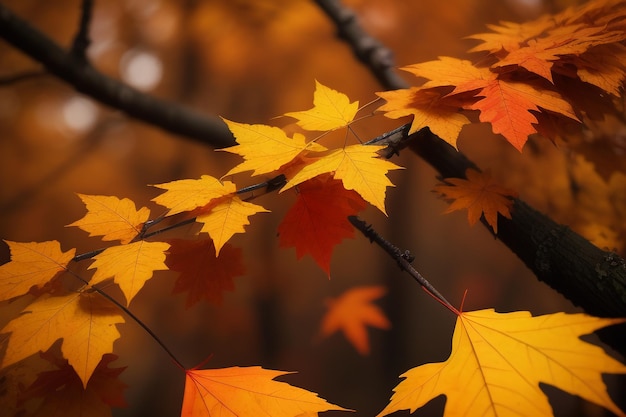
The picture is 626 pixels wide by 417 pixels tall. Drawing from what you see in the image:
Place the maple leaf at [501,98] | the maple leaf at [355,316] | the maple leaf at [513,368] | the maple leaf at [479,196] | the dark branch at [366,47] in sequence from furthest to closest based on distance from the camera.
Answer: the maple leaf at [355,316]
the dark branch at [366,47]
the maple leaf at [479,196]
the maple leaf at [501,98]
the maple leaf at [513,368]

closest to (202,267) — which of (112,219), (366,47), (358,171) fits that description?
(112,219)

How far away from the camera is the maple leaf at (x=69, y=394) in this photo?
0.41 m

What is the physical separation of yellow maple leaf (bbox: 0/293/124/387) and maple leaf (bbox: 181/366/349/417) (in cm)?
10

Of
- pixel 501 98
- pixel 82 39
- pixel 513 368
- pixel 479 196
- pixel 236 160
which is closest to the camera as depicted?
pixel 513 368

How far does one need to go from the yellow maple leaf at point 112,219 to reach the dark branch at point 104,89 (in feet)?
1.37

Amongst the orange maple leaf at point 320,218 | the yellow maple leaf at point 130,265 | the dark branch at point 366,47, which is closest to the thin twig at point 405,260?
the orange maple leaf at point 320,218

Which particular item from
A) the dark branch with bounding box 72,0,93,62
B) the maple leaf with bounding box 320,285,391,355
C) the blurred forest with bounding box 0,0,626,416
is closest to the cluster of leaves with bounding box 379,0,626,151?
the blurred forest with bounding box 0,0,626,416

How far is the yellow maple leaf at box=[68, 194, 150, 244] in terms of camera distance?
1.49 ft

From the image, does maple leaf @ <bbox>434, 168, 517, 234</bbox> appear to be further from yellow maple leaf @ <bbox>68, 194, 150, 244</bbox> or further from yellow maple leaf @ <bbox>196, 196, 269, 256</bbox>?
yellow maple leaf @ <bbox>68, 194, 150, 244</bbox>

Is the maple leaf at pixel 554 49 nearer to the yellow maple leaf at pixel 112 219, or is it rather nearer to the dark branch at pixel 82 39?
the yellow maple leaf at pixel 112 219

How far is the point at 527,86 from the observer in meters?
0.49

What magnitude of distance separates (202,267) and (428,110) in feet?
1.17

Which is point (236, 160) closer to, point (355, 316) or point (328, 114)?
point (355, 316)

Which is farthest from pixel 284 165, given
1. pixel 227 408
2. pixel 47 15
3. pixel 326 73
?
pixel 47 15
